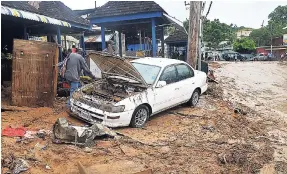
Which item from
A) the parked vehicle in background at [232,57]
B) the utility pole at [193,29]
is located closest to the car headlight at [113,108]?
the utility pole at [193,29]

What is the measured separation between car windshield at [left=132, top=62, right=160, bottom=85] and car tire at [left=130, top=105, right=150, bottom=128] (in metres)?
0.78

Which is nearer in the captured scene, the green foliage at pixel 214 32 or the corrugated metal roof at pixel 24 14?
the corrugated metal roof at pixel 24 14

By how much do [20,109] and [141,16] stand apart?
771cm

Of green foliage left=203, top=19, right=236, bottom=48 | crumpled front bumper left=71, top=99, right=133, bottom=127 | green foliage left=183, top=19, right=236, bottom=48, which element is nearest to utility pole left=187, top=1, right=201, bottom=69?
crumpled front bumper left=71, top=99, right=133, bottom=127

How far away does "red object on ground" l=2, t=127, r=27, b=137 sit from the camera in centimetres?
565

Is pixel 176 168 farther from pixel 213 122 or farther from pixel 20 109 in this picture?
pixel 20 109

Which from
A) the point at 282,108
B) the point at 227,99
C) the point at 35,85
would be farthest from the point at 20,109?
the point at 282,108

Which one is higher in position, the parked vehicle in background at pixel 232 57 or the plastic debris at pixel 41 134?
the parked vehicle in background at pixel 232 57

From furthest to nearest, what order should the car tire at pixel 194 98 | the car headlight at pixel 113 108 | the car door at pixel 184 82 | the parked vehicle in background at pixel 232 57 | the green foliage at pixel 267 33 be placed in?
the green foliage at pixel 267 33
the parked vehicle in background at pixel 232 57
the car tire at pixel 194 98
the car door at pixel 184 82
the car headlight at pixel 113 108

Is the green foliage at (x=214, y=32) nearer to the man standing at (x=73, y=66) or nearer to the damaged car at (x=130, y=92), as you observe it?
the damaged car at (x=130, y=92)

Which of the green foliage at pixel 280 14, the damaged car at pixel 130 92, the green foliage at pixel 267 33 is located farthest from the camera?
the green foliage at pixel 280 14

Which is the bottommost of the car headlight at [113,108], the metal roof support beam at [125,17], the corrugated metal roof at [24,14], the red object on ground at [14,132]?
the red object on ground at [14,132]

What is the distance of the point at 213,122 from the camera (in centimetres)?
795

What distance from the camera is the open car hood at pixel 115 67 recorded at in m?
7.26
